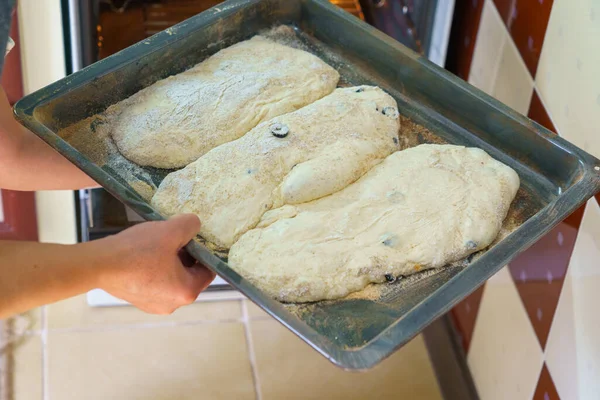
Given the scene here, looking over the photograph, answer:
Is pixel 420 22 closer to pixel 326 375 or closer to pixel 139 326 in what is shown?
pixel 326 375

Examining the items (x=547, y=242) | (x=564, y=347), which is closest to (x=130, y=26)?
(x=547, y=242)

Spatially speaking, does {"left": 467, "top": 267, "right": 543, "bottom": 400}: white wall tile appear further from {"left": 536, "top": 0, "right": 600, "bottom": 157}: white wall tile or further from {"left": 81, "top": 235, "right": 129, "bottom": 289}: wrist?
{"left": 81, "top": 235, "right": 129, "bottom": 289}: wrist

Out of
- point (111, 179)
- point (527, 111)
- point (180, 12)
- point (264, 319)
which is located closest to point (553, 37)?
point (527, 111)

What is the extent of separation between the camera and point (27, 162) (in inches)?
40.5

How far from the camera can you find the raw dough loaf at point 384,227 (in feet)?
2.57

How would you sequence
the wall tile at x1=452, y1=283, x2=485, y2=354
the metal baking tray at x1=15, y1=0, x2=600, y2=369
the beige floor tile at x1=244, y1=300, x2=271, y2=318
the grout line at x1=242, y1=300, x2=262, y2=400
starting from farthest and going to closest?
the beige floor tile at x1=244, y1=300, x2=271, y2=318
the grout line at x1=242, y1=300, x2=262, y2=400
the wall tile at x1=452, y1=283, x2=485, y2=354
the metal baking tray at x1=15, y1=0, x2=600, y2=369

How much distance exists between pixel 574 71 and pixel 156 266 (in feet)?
2.14

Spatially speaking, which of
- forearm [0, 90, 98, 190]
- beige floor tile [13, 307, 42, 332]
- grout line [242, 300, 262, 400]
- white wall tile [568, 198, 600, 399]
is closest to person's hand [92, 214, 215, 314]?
forearm [0, 90, 98, 190]

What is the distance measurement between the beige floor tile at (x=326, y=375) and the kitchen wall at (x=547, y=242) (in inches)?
8.4

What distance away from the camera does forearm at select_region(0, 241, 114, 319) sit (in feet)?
2.73

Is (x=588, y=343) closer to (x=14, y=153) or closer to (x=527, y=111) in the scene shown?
(x=527, y=111)

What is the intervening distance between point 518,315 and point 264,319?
670mm

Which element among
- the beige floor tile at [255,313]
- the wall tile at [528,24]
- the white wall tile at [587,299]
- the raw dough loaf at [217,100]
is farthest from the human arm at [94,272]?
the beige floor tile at [255,313]

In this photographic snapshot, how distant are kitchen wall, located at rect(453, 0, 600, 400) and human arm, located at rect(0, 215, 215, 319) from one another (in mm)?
560
